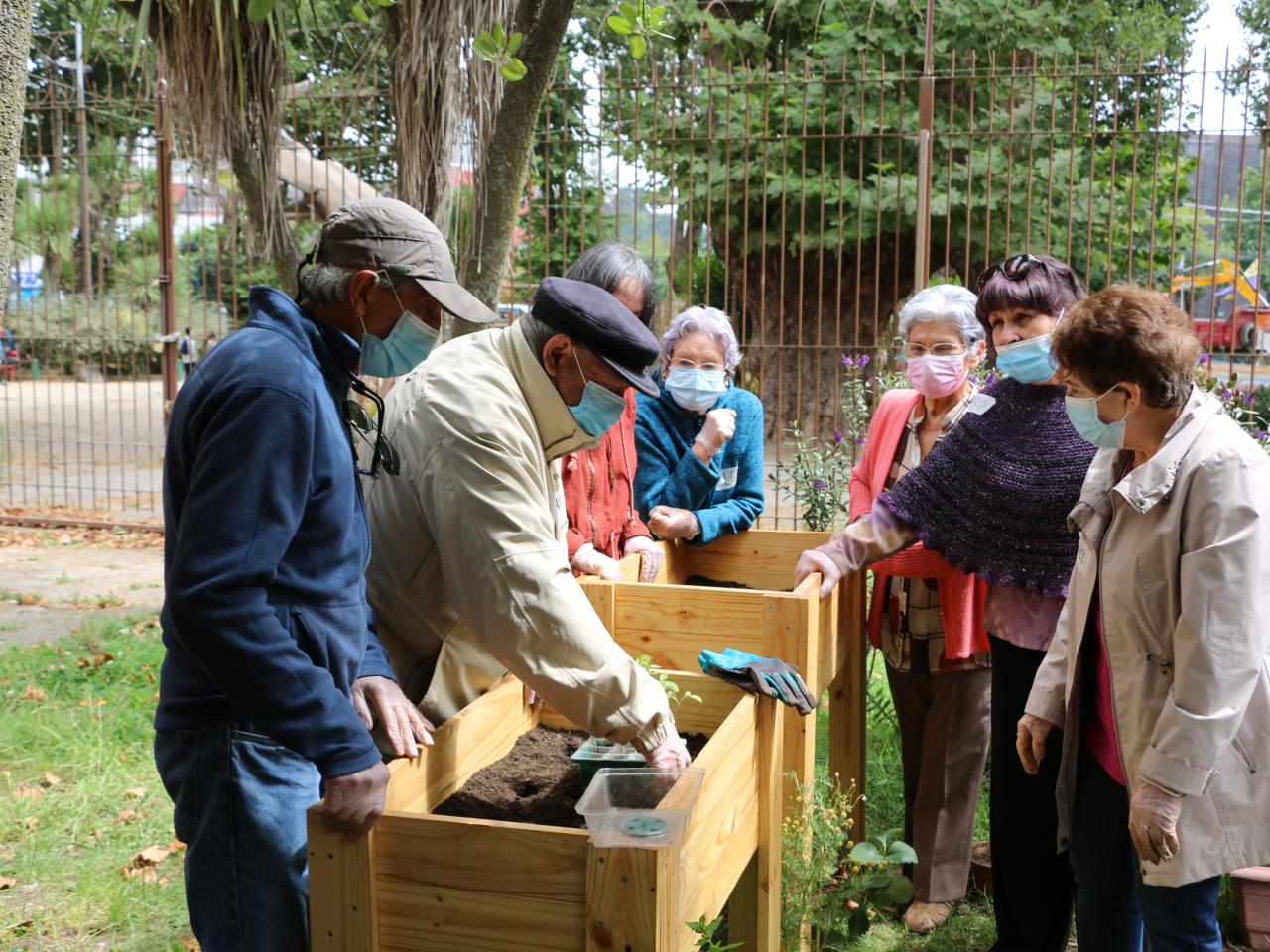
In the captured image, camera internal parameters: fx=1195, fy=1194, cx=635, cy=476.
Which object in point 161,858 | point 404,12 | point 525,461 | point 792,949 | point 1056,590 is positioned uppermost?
point 404,12

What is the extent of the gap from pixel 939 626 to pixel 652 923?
2.08m

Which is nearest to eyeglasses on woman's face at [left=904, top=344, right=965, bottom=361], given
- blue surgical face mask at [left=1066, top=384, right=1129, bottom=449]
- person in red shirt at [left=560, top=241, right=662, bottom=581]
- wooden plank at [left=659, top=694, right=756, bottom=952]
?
person in red shirt at [left=560, top=241, right=662, bottom=581]

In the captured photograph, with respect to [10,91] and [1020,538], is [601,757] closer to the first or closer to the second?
[1020,538]

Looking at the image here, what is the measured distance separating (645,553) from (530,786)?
1367 millimetres

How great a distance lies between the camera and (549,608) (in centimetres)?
204

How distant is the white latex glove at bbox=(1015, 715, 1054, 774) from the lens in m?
2.77

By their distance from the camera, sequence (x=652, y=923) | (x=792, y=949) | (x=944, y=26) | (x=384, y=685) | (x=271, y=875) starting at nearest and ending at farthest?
(x=652, y=923) → (x=271, y=875) → (x=384, y=685) → (x=792, y=949) → (x=944, y=26)

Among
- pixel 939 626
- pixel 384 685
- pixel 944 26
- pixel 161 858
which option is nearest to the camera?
pixel 384 685

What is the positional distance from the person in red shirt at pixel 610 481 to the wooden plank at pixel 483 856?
54.6 inches

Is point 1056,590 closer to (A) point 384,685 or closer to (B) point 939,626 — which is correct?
(B) point 939,626

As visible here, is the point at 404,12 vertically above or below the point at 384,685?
above

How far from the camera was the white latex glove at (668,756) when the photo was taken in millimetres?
2127

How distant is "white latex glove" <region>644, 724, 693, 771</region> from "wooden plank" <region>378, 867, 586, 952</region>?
0.35 meters

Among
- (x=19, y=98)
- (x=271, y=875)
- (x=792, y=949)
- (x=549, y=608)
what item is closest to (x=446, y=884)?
(x=271, y=875)
